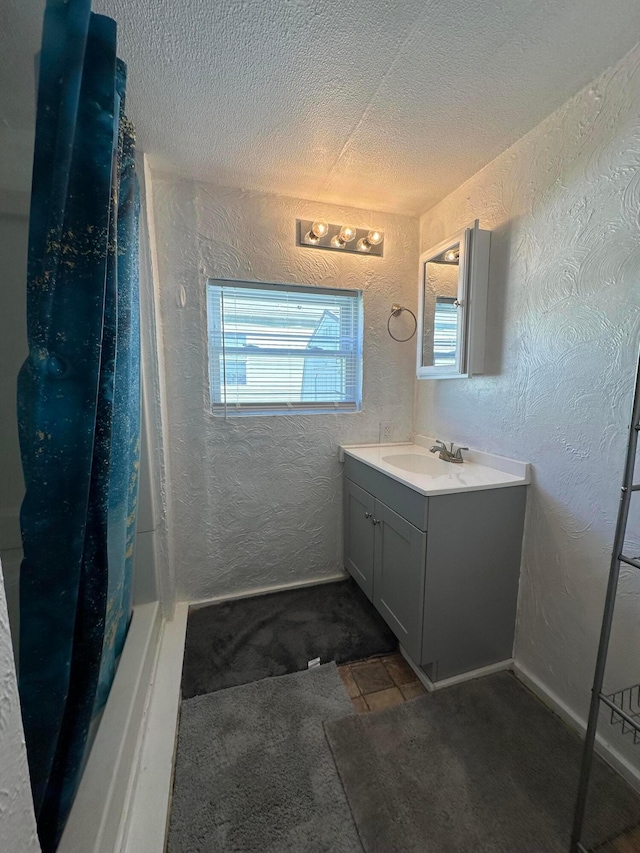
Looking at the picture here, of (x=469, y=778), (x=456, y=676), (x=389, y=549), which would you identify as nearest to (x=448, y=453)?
(x=389, y=549)

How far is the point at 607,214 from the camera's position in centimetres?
113

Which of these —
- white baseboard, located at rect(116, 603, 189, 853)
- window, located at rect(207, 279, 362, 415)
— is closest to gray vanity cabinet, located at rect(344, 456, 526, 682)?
window, located at rect(207, 279, 362, 415)

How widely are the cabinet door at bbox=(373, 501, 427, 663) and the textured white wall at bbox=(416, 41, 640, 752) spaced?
0.49 metres

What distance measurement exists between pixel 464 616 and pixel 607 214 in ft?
5.04

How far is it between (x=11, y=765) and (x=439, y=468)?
65.9 inches

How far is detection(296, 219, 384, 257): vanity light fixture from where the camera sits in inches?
73.9

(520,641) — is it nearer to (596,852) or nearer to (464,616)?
(464,616)

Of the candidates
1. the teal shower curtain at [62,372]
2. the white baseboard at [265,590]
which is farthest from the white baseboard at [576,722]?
the teal shower curtain at [62,372]

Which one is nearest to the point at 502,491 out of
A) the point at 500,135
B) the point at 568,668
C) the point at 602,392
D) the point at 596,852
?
the point at 602,392

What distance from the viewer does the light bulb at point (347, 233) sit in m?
1.87

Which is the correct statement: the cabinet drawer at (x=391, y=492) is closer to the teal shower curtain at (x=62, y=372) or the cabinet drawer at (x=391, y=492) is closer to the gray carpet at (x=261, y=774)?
the gray carpet at (x=261, y=774)

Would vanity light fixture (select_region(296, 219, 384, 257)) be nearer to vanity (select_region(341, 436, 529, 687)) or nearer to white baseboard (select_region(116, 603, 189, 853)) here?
vanity (select_region(341, 436, 529, 687))

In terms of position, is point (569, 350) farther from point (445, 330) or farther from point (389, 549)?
point (389, 549)

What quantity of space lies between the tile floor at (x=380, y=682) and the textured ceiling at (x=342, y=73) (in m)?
2.25
